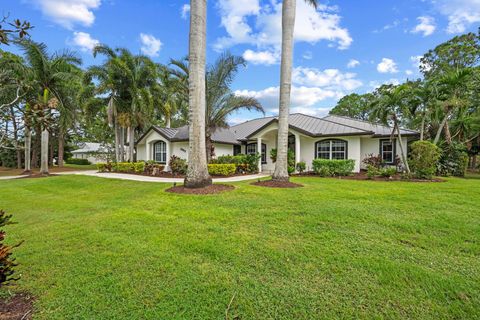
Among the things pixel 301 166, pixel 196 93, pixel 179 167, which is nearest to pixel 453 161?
pixel 301 166

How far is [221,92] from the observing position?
15344 mm

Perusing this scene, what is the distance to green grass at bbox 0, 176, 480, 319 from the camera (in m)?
2.95

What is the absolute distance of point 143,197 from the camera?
874 centimetres

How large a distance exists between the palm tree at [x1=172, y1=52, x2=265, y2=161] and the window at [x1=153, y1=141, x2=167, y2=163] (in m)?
6.91

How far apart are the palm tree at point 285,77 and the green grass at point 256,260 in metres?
3.90

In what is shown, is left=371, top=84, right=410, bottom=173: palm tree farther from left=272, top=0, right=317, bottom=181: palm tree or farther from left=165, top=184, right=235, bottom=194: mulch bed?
left=165, top=184, right=235, bottom=194: mulch bed

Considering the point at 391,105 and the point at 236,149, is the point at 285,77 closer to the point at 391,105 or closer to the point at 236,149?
the point at 391,105

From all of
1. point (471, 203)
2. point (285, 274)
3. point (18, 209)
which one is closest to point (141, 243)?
point (285, 274)

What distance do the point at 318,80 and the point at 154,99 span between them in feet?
46.1

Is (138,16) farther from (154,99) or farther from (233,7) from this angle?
(154,99)

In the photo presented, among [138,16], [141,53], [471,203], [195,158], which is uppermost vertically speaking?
[141,53]

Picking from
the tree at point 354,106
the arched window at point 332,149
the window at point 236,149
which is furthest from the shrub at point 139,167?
the tree at point 354,106

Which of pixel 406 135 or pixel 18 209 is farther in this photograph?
pixel 406 135

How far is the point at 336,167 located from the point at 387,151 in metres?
5.23
